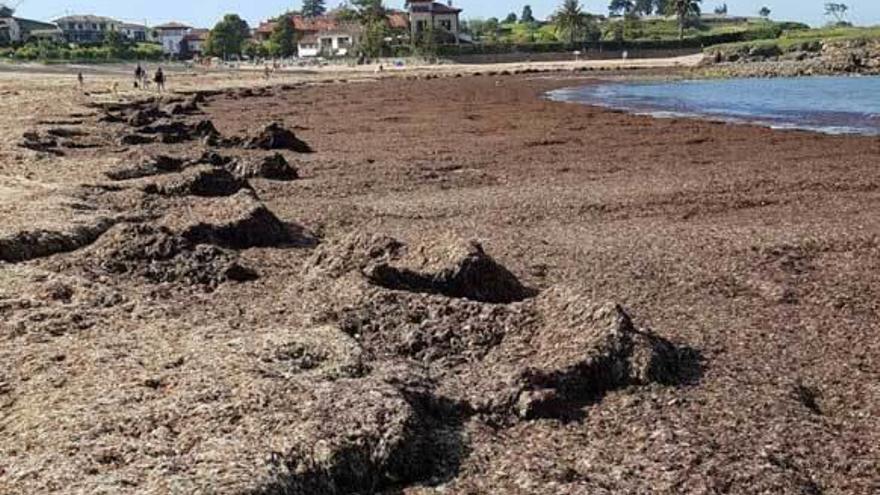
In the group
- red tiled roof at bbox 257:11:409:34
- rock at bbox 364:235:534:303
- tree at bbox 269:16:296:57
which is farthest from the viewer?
red tiled roof at bbox 257:11:409:34

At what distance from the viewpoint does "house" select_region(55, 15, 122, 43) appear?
17862cm

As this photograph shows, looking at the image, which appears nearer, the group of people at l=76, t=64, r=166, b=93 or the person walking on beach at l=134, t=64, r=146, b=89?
the group of people at l=76, t=64, r=166, b=93

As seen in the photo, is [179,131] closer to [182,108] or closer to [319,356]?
[182,108]

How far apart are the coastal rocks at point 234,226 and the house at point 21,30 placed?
429 feet

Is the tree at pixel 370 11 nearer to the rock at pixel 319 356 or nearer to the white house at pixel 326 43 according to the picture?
the white house at pixel 326 43

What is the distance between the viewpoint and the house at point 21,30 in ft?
460

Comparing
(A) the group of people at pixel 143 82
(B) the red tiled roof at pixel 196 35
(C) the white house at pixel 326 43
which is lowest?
(A) the group of people at pixel 143 82

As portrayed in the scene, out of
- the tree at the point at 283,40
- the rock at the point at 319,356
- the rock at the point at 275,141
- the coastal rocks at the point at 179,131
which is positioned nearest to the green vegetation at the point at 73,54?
the tree at the point at 283,40

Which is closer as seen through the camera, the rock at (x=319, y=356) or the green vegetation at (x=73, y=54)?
the rock at (x=319, y=356)

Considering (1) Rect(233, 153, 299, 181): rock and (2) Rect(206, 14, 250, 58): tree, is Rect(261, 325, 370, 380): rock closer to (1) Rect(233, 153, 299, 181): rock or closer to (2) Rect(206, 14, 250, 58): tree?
(1) Rect(233, 153, 299, 181): rock

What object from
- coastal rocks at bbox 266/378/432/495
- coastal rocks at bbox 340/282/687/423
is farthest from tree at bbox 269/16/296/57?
coastal rocks at bbox 266/378/432/495

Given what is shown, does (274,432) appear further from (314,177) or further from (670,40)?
(670,40)

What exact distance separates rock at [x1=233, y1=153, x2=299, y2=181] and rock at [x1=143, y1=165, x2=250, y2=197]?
237cm

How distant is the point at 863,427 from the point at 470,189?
11483 mm
